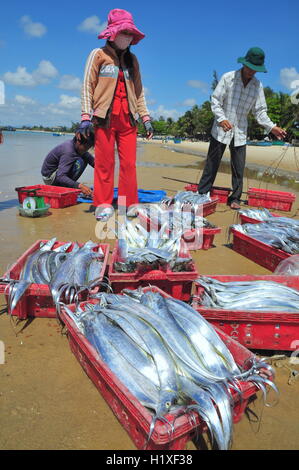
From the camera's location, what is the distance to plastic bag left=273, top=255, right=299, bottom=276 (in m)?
3.60

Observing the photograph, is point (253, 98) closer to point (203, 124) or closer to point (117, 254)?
point (117, 254)

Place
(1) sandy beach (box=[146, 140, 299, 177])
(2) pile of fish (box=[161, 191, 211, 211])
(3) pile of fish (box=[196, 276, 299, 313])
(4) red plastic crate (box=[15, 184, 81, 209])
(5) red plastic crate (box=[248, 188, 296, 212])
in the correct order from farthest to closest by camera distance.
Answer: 1. (1) sandy beach (box=[146, 140, 299, 177])
2. (5) red plastic crate (box=[248, 188, 296, 212])
3. (4) red plastic crate (box=[15, 184, 81, 209])
4. (2) pile of fish (box=[161, 191, 211, 211])
5. (3) pile of fish (box=[196, 276, 299, 313])

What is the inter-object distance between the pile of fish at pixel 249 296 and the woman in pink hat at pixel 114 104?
346 cm

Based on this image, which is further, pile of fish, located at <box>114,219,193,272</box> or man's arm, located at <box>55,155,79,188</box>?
man's arm, located at <box>55,155,79,188</box>

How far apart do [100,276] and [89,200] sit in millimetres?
5030

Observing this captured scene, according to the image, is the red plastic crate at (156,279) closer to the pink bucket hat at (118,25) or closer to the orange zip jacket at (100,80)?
the orange zip jacket at (100,80)

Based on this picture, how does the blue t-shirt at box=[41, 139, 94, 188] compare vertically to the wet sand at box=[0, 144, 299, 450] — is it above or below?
above

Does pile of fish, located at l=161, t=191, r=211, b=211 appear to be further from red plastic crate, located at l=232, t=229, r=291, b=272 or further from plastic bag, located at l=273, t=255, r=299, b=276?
plastic bag, located at l=273, t=255, r=299, b=276

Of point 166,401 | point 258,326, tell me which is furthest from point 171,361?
point 258,326

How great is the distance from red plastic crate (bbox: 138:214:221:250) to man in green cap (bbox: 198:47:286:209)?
99.7 inches

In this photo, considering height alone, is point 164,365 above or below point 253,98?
below

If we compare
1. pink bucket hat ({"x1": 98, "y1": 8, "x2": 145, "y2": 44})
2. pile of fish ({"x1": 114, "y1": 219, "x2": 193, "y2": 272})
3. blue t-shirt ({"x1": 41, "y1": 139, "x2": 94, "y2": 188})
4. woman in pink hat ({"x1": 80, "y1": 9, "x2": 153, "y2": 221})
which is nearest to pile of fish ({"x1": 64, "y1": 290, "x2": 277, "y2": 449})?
pile of fish ({"x1": 114, "y1": 219, "x2": 193, "y2": 272})
